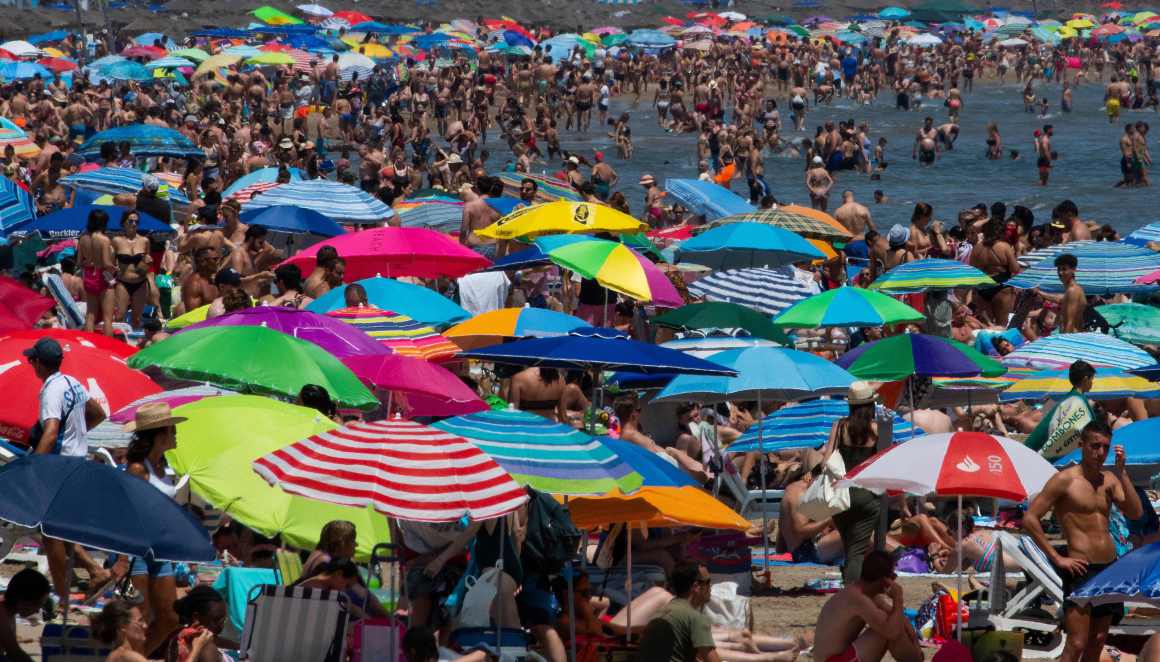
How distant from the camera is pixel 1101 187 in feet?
124

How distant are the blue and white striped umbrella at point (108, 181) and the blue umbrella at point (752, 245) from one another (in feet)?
17.1

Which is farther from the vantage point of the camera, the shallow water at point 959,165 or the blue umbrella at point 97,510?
the shallow water at point 959,165

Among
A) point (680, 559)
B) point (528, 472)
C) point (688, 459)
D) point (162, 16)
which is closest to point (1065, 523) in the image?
point (680, 559)

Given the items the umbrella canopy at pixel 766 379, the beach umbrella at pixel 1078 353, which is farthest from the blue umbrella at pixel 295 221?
the beach umbrella at pixel 1078 353

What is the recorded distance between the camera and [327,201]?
1557 cm

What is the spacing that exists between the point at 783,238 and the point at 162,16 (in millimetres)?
37928

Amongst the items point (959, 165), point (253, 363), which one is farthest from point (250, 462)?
point (959, 165)

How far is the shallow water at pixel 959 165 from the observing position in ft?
115

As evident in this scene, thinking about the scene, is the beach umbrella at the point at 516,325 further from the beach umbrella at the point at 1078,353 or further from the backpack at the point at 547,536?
the beach umbrella at the point at 1078,353

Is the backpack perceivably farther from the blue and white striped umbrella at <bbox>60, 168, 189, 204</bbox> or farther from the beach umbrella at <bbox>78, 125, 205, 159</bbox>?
the beach umbrella at <bbox>78, 125, 205, 159</bbox>

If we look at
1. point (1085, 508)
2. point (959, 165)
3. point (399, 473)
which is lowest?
point (959, 165)

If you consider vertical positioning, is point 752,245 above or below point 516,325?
below

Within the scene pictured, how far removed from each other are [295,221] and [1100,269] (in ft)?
22.1

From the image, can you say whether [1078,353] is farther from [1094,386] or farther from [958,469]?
[958,469]
